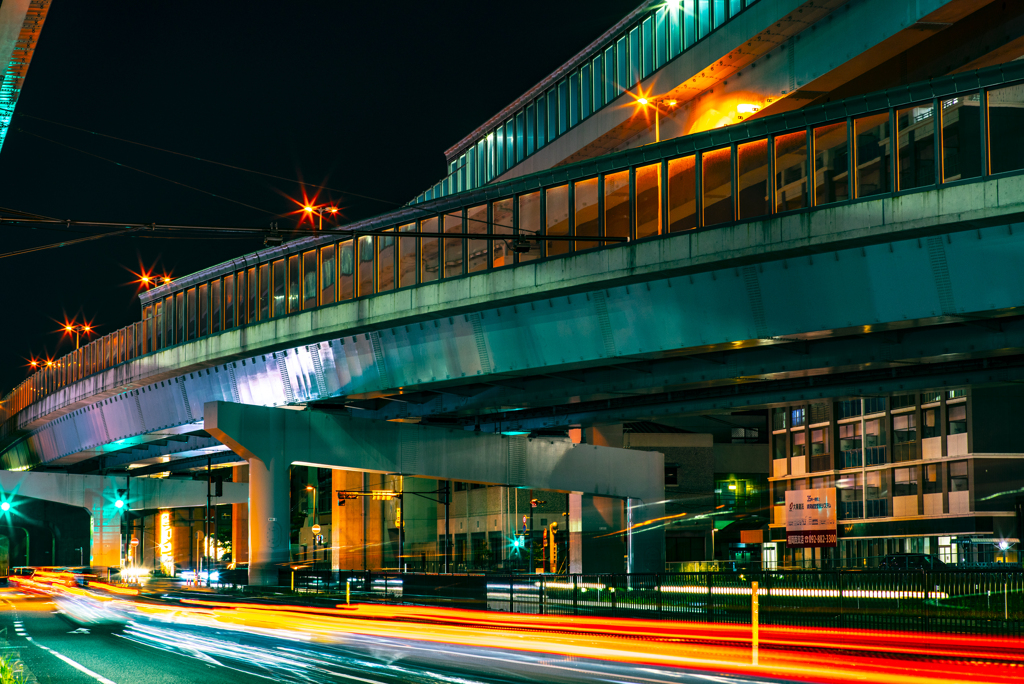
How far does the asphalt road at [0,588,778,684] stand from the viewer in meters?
15.8

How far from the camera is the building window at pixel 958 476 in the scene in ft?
251

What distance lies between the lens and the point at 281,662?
18281 mm

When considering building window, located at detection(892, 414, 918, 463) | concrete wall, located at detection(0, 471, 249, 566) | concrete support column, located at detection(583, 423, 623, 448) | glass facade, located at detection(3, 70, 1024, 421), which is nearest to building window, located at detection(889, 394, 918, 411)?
building window, located at detection(892, 414, 918, 463)

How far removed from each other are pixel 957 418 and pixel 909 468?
21.9 feet

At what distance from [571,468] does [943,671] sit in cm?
3143

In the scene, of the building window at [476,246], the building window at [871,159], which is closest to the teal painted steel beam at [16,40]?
the building window at [476,246]

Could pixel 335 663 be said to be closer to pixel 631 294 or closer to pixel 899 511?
pixel 631 294

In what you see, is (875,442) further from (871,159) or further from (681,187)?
(681,187)

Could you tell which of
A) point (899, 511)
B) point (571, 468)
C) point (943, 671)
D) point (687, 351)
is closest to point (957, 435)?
point (899, 511)

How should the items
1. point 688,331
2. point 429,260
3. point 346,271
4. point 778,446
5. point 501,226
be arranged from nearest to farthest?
point 688,331 → point 501,226 → point 429,260 → point 346,271 → point 778,446

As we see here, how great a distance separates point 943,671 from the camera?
1552 cm

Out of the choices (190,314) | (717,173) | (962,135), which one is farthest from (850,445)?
(717,173)

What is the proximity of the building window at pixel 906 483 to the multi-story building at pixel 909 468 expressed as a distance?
0.24 ft

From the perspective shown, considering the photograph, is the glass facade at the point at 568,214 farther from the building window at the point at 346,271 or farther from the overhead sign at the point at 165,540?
the overhead sign at the point at 165,540
